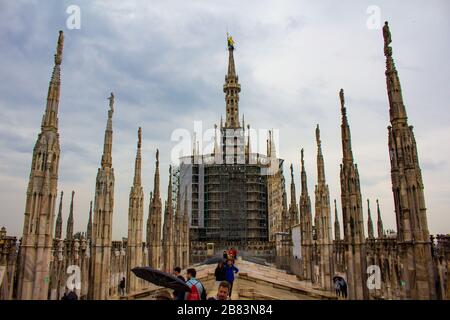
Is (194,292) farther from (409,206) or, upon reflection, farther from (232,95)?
(232,95)

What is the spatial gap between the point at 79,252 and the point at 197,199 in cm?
4566

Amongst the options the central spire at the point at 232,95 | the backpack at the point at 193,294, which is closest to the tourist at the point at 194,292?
the backpack at the point at 193,294

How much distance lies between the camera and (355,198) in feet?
44.0

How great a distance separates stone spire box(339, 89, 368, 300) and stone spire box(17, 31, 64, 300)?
11.3 m

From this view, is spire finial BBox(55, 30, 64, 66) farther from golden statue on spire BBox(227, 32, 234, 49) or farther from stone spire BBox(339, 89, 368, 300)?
golden statue on spire BBox(227, 32, 234, 49)

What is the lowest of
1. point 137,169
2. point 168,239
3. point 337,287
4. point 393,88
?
point 337,287

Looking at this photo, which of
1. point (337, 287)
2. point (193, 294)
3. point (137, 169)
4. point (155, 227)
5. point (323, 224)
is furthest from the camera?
point (155, 227)

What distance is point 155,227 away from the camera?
21.4 metres

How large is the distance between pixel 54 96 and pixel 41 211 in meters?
3.96

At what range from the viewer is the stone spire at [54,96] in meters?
10.5

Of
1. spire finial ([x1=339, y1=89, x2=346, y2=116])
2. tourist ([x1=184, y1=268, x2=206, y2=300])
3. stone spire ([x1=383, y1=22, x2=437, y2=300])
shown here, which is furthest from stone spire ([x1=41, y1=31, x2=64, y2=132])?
spire finial ([x1=339, y1=89, x2=346, y2=116])

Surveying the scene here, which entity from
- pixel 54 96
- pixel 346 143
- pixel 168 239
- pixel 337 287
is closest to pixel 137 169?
pixel 168 239
